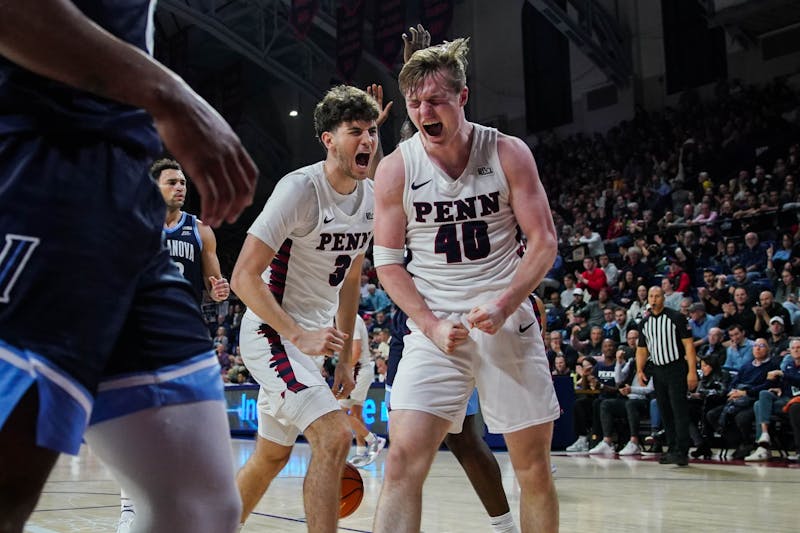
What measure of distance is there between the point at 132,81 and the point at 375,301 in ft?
56.7

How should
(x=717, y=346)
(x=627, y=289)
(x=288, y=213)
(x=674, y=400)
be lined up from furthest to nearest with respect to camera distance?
(x=627, y=289) → (x=717, y=346) → (x=674, y=400) → (x=288, y=213)

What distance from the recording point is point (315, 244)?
14.1ft

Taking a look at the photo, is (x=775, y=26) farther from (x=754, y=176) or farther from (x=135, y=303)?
(x=135, y=303)

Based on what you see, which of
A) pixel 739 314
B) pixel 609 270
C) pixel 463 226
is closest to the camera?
pixel 463 226

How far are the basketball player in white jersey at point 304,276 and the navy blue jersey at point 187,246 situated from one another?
4.37 feet

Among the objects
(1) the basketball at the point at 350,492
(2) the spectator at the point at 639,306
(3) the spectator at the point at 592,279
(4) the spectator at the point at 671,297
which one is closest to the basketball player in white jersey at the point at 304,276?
(1) the basketball at the point at 350,492

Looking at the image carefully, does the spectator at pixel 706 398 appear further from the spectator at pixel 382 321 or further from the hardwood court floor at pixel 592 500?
the spectator at pixel 382 321

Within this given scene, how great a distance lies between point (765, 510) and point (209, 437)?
5.35 metres

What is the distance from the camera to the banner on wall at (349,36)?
2098cm

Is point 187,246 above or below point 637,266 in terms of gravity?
below

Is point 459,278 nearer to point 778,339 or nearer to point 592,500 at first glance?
point 592,500

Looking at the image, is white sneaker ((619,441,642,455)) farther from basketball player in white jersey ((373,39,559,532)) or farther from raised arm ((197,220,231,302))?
basketball player in white jersey ((373,39,559,532))

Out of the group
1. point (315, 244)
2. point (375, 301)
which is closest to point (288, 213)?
point (315, 244)

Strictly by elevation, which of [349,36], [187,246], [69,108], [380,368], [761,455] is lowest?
[761,455]
